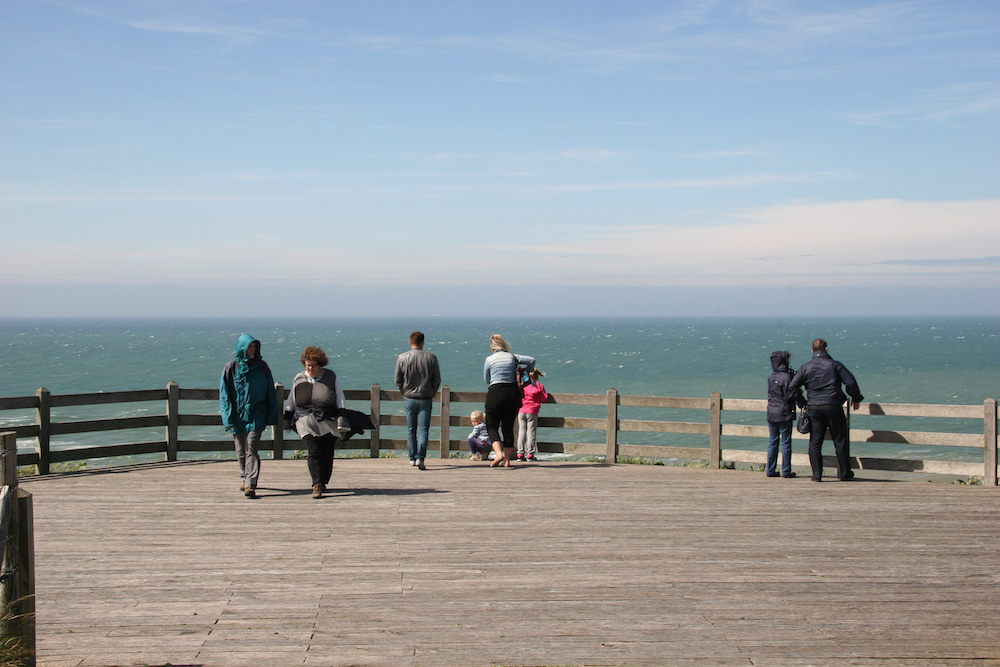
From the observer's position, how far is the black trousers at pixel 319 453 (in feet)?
33.6

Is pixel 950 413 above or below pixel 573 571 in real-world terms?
above

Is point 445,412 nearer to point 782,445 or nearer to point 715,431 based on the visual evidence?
point 715,431

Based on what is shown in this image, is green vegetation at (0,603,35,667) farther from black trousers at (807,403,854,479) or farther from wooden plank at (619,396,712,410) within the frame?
black trousers at (807,403,854,479)

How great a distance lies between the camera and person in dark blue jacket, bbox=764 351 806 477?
39.1 ft

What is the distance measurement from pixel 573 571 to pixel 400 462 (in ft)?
21.4

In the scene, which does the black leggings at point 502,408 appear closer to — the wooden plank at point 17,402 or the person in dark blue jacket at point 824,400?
the person in dark blue jacket at point 824,400

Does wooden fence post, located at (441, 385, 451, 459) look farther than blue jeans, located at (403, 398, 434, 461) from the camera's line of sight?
Yes

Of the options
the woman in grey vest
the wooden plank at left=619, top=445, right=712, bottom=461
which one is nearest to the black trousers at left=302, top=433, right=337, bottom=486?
the woman in grey vest

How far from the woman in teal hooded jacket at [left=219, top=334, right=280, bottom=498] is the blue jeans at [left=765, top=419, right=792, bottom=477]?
6.45 meters

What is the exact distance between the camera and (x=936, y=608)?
6305mm

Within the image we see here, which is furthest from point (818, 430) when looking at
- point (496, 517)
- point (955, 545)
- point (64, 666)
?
point (64, 666)

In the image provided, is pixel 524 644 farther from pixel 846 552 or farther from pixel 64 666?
pixel 846 552

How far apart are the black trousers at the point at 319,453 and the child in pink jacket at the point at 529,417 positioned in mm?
3823

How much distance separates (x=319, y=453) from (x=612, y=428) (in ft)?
15.6
